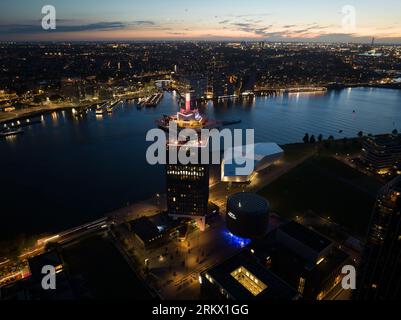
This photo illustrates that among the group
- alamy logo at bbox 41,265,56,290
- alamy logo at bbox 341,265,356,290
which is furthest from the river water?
alamy logo at bbox 341,265,356,290

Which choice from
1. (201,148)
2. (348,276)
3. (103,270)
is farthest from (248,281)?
(201,148)

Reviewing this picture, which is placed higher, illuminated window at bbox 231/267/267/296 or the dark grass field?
illuminated window at bbox 231/267/267/296

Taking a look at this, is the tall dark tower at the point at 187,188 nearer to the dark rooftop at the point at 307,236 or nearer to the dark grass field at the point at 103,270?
the dark grass field at the point at 103,270

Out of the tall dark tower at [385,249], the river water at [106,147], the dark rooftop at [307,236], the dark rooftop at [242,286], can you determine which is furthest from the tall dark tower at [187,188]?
the tall dark tower at [385,249]

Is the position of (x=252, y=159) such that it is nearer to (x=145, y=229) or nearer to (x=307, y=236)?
(x=307, y=236)

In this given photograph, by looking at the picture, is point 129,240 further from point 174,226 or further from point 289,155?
point 289,155

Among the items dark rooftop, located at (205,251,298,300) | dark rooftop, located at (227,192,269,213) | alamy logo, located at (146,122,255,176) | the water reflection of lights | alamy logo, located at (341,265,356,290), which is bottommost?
alamy logo, located at (341,265,356,290)

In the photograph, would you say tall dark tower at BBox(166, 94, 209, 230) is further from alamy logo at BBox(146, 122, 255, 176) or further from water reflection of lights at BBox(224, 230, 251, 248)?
water reflection of lights at BBox(224, 230, 251, 248)

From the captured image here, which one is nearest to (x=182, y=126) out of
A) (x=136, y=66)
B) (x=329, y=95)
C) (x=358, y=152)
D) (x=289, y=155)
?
(x=289, y=155)
